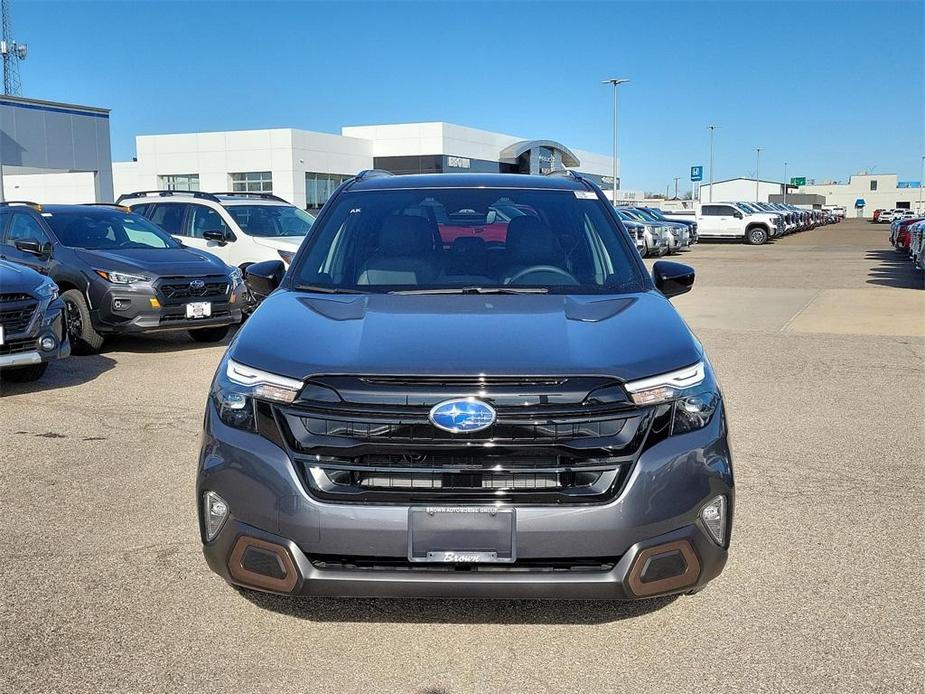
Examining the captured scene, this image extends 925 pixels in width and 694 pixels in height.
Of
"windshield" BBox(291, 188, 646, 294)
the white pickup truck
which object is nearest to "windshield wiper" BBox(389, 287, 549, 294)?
"windshield" BBox(291, 188, 646, 294)

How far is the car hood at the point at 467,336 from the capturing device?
3000mm

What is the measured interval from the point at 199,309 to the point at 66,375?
1.70 m

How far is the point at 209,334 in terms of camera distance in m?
11.1

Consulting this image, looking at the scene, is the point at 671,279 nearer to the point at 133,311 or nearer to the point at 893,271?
the point at 133,311

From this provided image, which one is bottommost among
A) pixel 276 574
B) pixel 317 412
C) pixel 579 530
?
pixel 276 574

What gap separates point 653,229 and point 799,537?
26745mm

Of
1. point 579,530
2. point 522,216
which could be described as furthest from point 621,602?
point 522,216

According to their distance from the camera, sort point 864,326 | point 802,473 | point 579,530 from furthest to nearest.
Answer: point 864,326 → point 802,473 → point 579,530

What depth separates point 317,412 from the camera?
293 cm

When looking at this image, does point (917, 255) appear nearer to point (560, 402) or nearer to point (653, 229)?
point (653, 229)

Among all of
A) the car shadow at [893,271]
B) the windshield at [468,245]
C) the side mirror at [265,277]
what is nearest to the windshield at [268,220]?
the side mirror at [265,277]

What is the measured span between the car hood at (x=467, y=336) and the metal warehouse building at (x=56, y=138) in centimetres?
2995

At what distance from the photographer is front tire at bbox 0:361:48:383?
829 cm

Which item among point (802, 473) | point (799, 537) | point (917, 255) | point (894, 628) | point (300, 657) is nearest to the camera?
point (300, 657)
